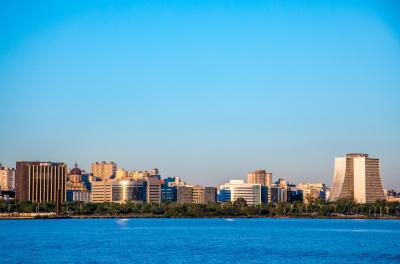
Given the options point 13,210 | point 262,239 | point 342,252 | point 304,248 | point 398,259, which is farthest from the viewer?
point 13,210

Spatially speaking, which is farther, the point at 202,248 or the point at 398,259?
the point at 202,248

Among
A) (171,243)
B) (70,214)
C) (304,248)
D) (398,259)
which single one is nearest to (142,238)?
(171,243)

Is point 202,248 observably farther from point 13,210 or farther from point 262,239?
point 13,210

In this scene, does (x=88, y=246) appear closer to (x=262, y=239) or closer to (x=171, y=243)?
(x=171, y=243)

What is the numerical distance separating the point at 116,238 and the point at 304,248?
24812mm

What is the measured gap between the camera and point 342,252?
78.5 m

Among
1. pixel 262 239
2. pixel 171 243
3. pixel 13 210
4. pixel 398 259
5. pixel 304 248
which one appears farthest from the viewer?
pixel 13 210

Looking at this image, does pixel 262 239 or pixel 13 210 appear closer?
pixel 262 239

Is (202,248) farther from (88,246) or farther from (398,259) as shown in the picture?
(398,259)

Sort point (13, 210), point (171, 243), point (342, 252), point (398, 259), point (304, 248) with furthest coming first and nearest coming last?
point (13, 210), point (171, 243), point (304, 248), point (342, 252), point (398, 259)

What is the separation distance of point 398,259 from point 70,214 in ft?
443

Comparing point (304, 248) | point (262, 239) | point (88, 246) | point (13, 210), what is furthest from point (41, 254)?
point (13, 210)

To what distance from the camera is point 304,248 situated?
83.6 meters

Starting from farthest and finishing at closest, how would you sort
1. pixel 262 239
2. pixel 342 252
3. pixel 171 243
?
pixel 262 239 < pixel 171 243 < pixel 342 252
